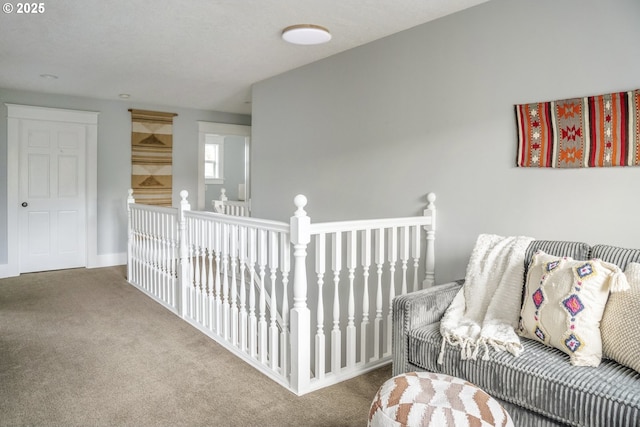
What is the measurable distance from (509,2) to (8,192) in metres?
5.73

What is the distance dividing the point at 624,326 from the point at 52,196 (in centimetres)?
618

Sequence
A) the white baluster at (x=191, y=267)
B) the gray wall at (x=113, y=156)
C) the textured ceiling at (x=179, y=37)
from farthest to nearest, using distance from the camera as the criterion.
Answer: the gray wall at (x=113, y=156) → the white baluster at (x=191, y=267) → the textured ceiling at (x=179, y=37)

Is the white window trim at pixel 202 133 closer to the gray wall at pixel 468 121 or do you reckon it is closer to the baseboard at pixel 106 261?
the baseboard at pixel 106 261

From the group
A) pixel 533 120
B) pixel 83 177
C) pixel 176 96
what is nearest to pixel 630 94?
pixel 533 120

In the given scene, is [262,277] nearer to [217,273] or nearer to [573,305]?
[217,273]

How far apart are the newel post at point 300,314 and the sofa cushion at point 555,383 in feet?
2.34

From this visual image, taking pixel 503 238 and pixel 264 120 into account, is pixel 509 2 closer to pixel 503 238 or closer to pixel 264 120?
pixel 503 238

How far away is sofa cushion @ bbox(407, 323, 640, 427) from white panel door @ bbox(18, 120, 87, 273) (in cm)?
545

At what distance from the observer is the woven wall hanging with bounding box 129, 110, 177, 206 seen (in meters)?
6.29

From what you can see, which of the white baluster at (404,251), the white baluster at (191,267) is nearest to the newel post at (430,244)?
the white baluster at (404,251)

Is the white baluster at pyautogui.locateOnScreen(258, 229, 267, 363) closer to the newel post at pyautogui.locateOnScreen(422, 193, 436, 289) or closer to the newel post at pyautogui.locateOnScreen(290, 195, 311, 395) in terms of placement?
the newel post at pyautogui.locateOnScreen(290, 195, 311, 395)

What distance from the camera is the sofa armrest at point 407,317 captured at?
2213 mm

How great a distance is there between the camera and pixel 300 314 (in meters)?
2.40

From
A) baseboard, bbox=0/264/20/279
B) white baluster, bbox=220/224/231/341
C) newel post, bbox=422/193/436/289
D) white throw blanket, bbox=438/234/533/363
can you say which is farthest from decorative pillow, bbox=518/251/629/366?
baseboard, bbox=0/264/20/279
